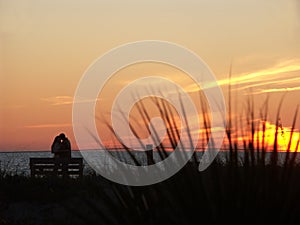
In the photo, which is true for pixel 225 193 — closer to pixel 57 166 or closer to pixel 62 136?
pixel 57 166

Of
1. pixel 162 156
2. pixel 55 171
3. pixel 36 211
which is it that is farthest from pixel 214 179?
pixel 55 171

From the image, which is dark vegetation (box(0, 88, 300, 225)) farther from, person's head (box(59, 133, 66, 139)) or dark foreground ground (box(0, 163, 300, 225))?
person's head (box(59, 133, 66, 139))

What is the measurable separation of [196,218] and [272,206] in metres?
0.57

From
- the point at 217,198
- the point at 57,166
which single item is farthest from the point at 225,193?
the point at 57,166

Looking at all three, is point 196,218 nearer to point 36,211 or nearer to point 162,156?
point 162,156

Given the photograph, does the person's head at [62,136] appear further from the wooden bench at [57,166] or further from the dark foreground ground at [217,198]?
the dark foreground ground at [217,198]

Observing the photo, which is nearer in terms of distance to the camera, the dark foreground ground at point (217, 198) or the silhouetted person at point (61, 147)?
the dark foreground ground at point (217, 198)

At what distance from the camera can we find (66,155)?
746 inches

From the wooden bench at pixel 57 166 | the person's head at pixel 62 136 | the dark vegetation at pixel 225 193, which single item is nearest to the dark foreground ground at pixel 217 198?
the dark vegetation at pixel 225 193

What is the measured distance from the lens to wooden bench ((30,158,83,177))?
1761cm

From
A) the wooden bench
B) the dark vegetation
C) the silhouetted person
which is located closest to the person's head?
the silhouetted person

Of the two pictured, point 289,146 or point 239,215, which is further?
point 289,146

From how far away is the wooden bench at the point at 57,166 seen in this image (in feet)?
57.8

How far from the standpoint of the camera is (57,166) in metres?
18.0
